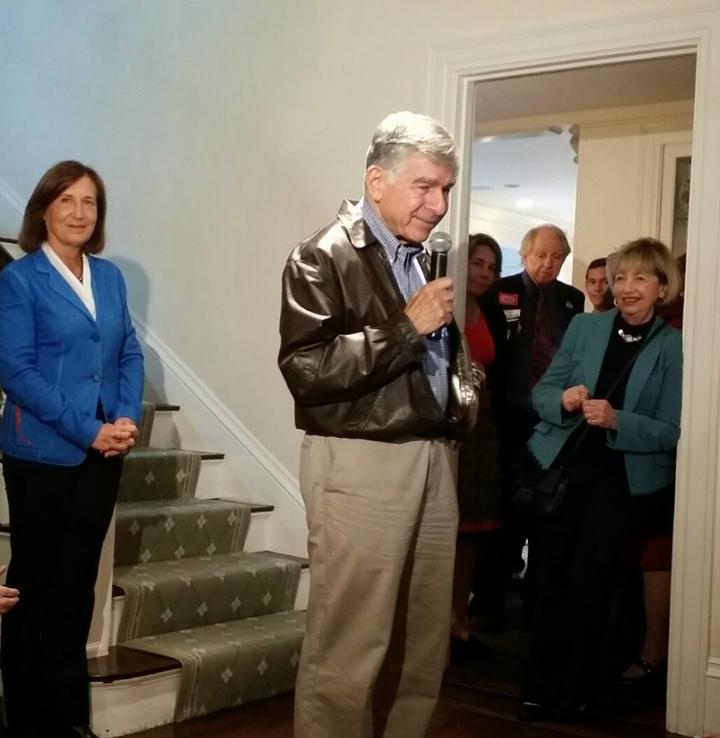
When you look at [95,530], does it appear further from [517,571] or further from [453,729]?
[517,571]

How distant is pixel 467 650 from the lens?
3.66m

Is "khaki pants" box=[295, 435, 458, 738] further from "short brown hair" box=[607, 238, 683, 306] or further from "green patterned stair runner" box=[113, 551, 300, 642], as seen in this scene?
"short brown hair" box=[607, 238, 683, 306]

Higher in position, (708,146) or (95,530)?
(708,146)

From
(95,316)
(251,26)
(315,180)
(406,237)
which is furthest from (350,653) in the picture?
(251,26)

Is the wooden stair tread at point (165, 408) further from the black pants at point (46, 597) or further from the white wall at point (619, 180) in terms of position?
the white wall at point (619, 180)

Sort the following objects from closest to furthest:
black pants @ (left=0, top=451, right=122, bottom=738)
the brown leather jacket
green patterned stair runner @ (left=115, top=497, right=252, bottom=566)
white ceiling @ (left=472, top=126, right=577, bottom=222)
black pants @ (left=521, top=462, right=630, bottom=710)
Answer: the brown leather jacket < black pants @ (left=0, top=451, right=122, bottom=738) < black pants @ (left=521, top=462, right=630, bottom=710) < green patterned stair runner @ (left=115, top=497, right=252, bottom=566) < white ceiling @ (left=472, top=126, right=577, bottom=222)

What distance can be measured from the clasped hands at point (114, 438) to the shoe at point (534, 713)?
138 centimetres

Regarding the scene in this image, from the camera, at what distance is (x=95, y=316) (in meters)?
2.62

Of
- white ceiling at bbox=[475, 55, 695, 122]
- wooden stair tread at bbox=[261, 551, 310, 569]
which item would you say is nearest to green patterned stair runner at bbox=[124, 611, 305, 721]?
wooden stair tread at bbox=[261, 551, 310, 569]

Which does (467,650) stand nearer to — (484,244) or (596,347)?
(596,347)

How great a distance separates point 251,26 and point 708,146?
1.76m

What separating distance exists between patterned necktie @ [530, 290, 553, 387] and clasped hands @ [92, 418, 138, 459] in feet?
5.87

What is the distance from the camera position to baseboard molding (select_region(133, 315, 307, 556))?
12.4 feet

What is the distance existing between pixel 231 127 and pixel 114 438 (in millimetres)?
1771
